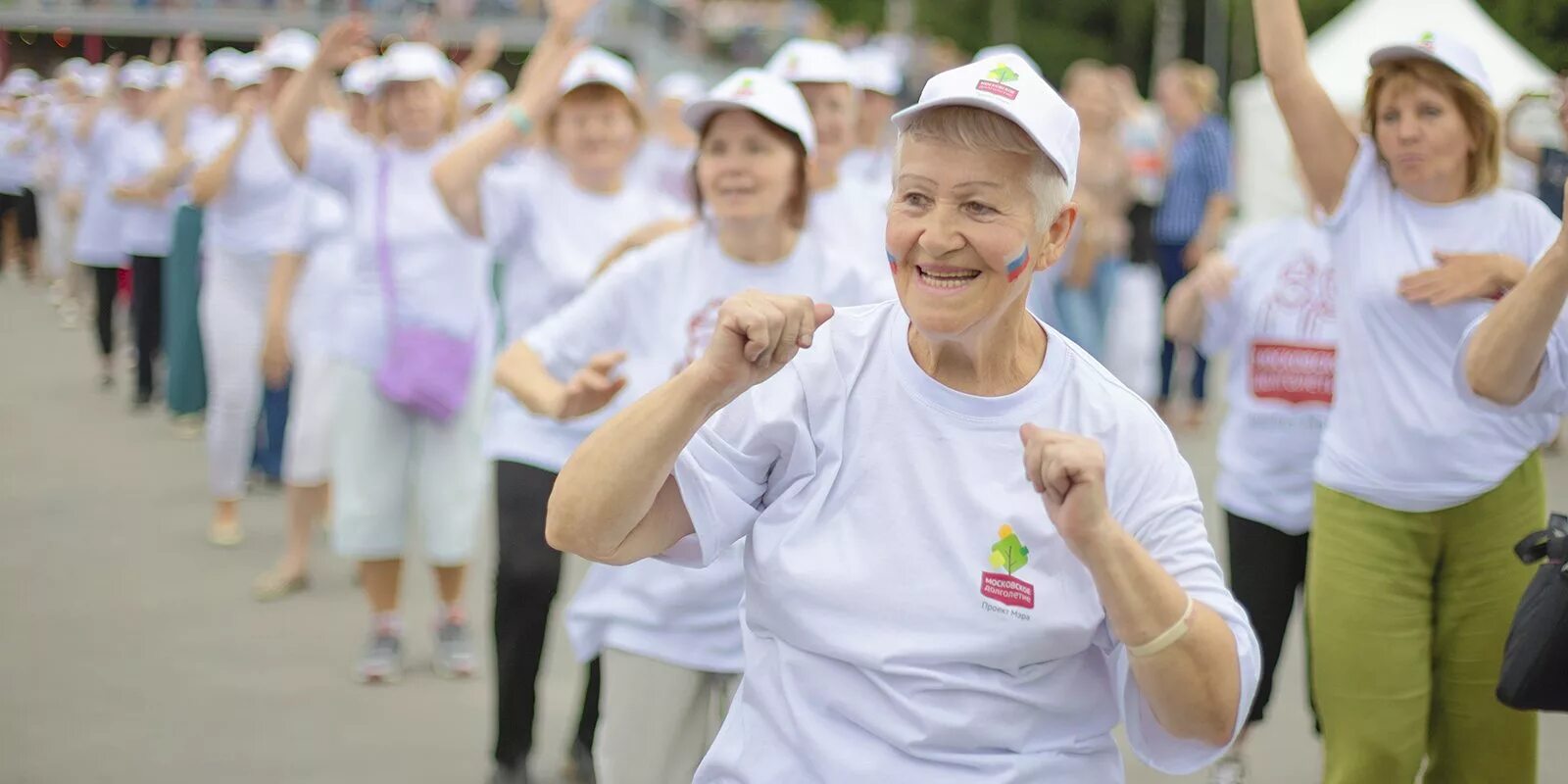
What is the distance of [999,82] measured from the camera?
251 centimetres

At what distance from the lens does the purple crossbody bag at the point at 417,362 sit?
6.31 m

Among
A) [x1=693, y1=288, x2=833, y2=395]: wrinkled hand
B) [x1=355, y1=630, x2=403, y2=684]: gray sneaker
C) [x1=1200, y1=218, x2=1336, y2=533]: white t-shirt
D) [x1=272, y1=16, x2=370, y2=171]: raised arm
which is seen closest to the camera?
[x1=693, y1=288, x2=833, y2=395]: wrinkled hand

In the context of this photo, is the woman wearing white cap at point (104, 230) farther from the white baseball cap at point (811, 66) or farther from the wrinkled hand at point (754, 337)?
the wrinkled hand at point (754, 337)

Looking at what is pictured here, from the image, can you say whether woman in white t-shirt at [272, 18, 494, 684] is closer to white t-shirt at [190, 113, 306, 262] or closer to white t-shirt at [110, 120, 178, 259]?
white t-shirt at [190, 113, 306, 262]

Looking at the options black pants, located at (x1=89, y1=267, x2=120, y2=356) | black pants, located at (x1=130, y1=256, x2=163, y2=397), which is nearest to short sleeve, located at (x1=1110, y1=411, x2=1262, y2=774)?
black pants, located at (x1=130, y1=256, x2=163, y2=397)

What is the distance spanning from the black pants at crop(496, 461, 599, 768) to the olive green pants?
2322mm

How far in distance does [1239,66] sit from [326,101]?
51.9 m

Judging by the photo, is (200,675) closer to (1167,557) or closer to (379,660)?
(379,660)

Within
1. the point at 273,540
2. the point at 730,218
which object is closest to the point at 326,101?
the point at 273,540

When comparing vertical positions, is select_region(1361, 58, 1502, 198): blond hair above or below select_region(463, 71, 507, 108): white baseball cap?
above

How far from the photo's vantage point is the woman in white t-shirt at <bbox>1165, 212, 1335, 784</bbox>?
525 cm

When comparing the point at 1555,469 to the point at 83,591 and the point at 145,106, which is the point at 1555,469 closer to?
the point at 83,591

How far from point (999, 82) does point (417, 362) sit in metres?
4.15

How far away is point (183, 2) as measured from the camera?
111ft
